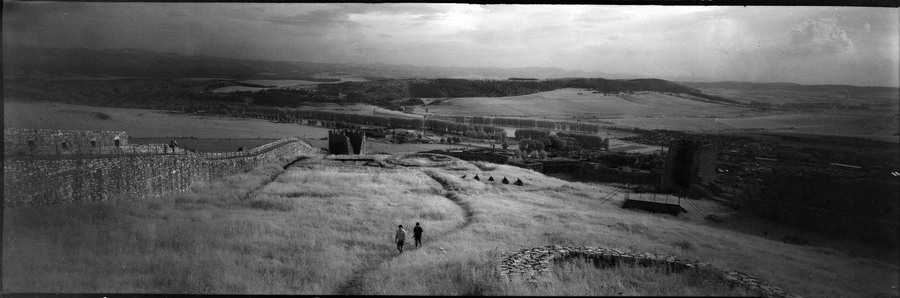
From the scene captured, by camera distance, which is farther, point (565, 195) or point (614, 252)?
point (565, 195)

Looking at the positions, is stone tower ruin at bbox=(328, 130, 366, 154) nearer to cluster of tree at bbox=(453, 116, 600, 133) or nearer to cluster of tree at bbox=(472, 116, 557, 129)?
cluster of tree at bbox=(472, 116, 557, 129)

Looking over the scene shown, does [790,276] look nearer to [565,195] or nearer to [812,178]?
[812,178]

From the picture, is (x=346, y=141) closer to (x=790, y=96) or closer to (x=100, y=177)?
(x=100, y=177)

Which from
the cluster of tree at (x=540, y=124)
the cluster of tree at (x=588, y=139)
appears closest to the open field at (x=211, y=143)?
the cluster of tree at (x=540, y=124)

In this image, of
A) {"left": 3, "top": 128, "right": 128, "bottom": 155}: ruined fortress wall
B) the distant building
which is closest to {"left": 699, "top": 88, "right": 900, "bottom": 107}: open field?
the distant building

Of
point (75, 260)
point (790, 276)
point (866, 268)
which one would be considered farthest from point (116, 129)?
point (866, 268)

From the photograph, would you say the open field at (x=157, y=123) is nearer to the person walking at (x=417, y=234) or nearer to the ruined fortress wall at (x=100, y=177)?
the ruined fortress wall at (x=100, y=177)

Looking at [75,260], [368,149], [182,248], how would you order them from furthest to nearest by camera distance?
1. [368,149]
2. [182,248]
3. [75,260]
